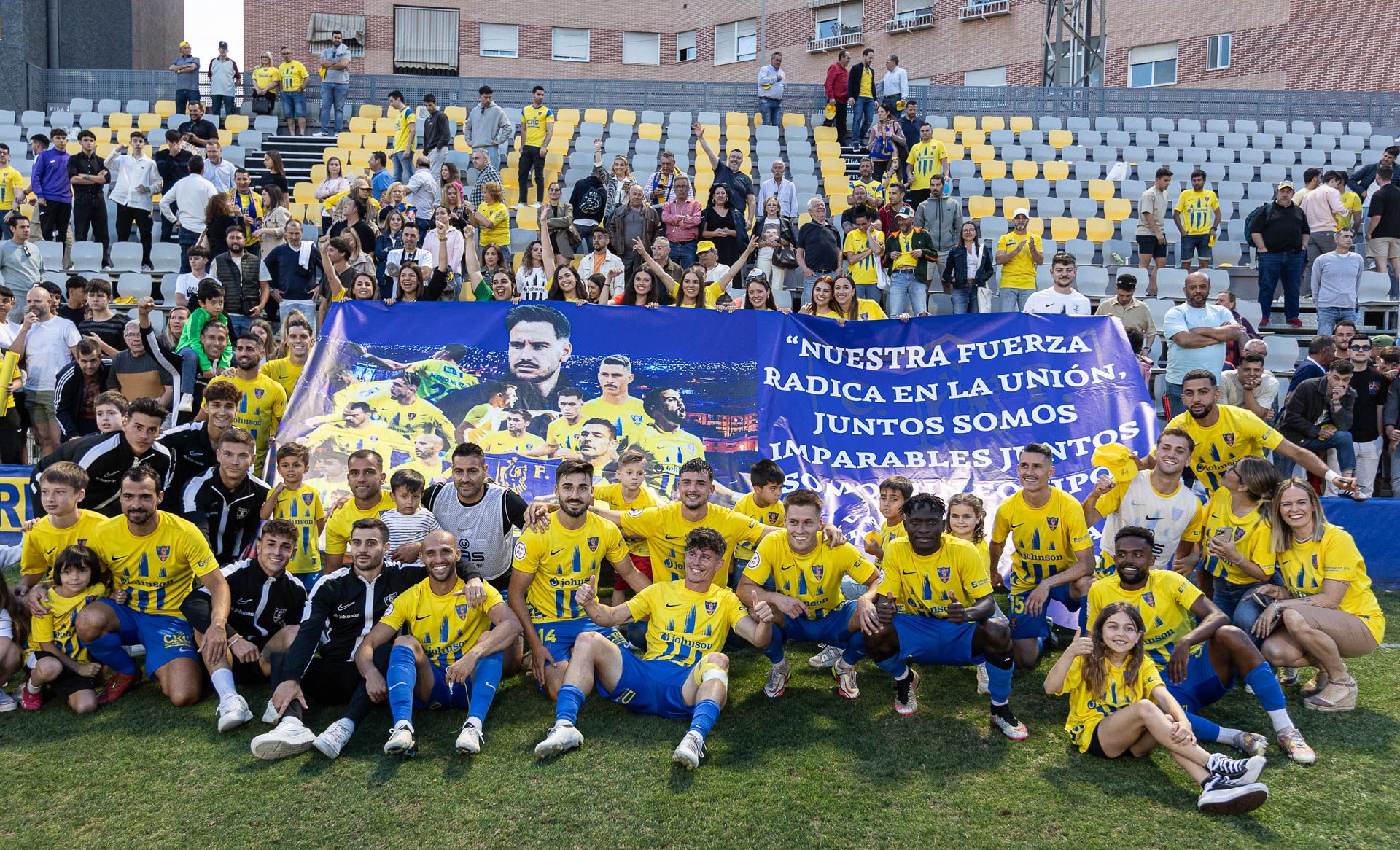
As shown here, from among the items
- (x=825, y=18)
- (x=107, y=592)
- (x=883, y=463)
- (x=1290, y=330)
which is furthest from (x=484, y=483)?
(x=825, y=18)

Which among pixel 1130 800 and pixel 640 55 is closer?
pixel 1130 800

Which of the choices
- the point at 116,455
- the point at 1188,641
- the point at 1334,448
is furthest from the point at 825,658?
the point at 1334,448

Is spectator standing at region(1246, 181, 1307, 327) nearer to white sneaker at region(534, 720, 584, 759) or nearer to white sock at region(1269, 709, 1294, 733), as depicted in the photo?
white sock at region(1269, 709, 1294, 733)

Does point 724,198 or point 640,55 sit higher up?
point 640,55

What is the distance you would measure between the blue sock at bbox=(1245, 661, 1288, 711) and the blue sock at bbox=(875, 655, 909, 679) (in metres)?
1.76

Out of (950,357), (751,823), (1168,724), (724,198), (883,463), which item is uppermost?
(724,198)

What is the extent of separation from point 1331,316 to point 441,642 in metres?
Result: 11.3

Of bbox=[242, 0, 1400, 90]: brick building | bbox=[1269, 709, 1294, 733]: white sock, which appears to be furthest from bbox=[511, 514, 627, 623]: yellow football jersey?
bbox=[242, 0, 1400, 90]: brick building

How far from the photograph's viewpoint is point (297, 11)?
111 ft

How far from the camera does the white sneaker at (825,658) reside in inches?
282

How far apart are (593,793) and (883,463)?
3.78 metres

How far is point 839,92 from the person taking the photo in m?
20.2

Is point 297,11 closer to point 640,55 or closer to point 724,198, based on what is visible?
point 640,55

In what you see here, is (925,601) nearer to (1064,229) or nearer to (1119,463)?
(1119,463)
